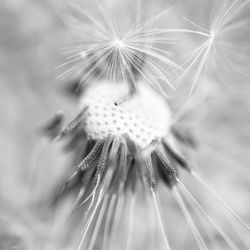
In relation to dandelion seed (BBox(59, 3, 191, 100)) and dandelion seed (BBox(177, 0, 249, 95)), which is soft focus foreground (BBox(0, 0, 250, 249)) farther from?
dandelion seed (BBox(59, 3, 191, 100))

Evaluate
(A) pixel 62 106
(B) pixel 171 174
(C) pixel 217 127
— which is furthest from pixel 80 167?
(C) pixel 217 127

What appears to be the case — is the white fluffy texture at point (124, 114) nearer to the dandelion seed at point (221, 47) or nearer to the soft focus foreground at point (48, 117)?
the dandelion seed at point (221, 47)

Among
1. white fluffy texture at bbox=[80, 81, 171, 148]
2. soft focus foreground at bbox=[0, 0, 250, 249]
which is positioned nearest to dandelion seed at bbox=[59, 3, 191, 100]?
white fluffy texture at bbox=[80, 81, 171, 148]

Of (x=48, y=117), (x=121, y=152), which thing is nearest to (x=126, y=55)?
(x=121, y=152)

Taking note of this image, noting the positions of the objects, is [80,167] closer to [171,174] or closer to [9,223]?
[171,174]

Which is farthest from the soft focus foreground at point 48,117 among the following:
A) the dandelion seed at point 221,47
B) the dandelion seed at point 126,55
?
the dandelion seed at point 126,55
